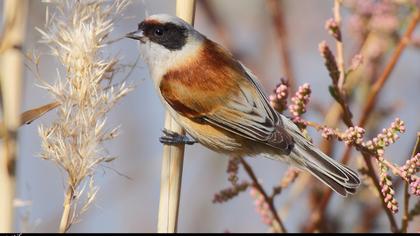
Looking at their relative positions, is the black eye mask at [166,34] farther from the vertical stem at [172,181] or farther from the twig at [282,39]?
the vertical stem at [172,181]

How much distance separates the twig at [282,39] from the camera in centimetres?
213

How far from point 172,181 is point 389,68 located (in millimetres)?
702

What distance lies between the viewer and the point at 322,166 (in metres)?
1.92

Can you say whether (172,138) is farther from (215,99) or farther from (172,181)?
(215,99)

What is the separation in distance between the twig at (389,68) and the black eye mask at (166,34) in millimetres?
585

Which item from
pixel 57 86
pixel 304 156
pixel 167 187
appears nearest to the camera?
pixel 57 86

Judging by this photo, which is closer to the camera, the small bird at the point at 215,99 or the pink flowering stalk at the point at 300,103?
the pink flowering stalk at the point at 300,103

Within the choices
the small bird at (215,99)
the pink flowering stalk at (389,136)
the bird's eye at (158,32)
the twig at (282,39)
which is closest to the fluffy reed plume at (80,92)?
the pink flowering stalk at (389,136)

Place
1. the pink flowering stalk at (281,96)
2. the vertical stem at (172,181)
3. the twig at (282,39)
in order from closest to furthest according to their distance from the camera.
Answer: the vertical stem at (172,181) → the pink flowering stalk at (281,96) → the twig at (282,39)

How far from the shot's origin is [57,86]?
134 centimetres

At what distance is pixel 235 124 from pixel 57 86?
0.82 metres

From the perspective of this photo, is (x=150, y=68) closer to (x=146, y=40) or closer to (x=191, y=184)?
(x=146, y=40)

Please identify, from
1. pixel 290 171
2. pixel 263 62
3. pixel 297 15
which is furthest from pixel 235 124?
pixel 297 15

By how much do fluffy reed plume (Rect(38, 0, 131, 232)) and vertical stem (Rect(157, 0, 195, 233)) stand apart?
8.1 inches
